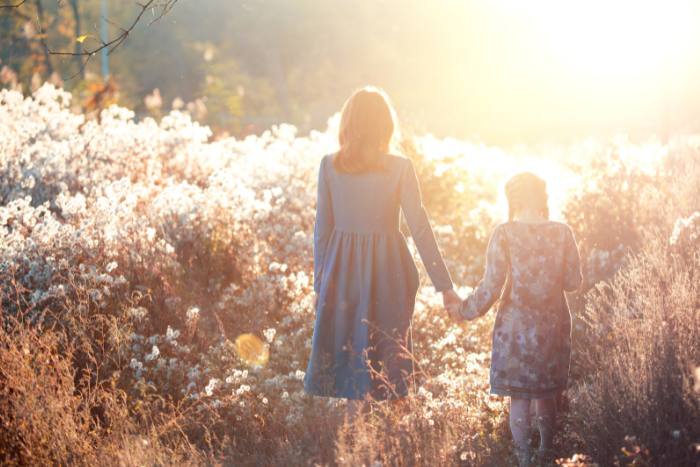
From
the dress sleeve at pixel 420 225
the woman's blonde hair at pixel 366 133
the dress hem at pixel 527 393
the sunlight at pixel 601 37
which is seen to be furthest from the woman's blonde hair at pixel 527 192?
the sunlight at pixel 601 37

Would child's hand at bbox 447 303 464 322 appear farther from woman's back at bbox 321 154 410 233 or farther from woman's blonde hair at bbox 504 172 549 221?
woman's blonde hair at bbox 504 172 549 221

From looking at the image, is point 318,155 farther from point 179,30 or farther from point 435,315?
point 179,30

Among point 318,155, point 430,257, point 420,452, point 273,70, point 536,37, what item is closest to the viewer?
point 420,452

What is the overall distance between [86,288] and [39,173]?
285 cm

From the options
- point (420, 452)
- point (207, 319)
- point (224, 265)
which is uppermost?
point (224, 265)

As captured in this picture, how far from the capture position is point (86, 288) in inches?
166

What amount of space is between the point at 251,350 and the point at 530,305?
243 cm

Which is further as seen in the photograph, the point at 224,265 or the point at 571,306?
the point at 224,265

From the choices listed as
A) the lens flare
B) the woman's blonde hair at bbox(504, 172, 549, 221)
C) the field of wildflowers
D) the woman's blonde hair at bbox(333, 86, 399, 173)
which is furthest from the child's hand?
the lens flare

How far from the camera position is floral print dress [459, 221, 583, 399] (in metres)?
2.83

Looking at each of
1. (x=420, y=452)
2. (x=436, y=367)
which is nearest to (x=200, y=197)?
(x=436, y=367)

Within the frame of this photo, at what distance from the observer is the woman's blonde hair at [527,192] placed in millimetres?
2939

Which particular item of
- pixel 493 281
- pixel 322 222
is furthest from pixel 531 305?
pixel 322 222

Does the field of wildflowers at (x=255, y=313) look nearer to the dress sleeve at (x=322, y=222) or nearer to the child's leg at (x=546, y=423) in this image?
the child's leg at (x=546, y=423)
